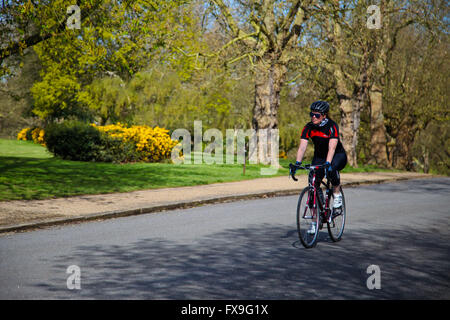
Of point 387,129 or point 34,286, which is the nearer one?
point 34,286

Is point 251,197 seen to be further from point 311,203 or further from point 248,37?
point 248,37

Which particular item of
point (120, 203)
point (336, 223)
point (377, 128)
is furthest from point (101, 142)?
point (377, 128)

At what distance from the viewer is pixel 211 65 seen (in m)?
22.2

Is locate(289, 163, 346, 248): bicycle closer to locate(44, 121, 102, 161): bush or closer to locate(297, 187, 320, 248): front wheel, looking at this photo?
locate(297, 187, 320, 248): front wheel

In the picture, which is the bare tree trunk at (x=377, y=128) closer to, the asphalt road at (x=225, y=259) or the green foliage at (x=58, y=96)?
the green foliage at (x=58, y=96)

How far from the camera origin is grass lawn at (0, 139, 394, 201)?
44.2 ft

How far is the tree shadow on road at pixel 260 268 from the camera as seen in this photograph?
532 cm

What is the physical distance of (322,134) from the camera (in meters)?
7.71

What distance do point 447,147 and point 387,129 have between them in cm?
Result: 1932

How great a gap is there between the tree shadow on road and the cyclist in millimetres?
1084

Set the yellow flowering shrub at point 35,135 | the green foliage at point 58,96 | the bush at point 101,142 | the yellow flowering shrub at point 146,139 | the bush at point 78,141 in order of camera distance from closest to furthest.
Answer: the bush at point 78,141 → the bush at point 101,142 → the yellow flowering shrub at point 146,139 → the yellow flowering shrub at point 35,135 → the green foliage at point 58,96

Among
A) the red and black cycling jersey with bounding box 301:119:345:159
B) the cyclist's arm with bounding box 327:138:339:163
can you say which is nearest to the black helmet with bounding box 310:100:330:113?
the red and black cycling jersey with bounding box 301:119:345:159

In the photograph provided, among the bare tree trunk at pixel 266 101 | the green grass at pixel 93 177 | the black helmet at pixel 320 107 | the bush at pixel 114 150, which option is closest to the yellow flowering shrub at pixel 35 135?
the bush at pixel 114 150

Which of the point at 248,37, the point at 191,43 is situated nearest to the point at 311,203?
the point at 248,37
